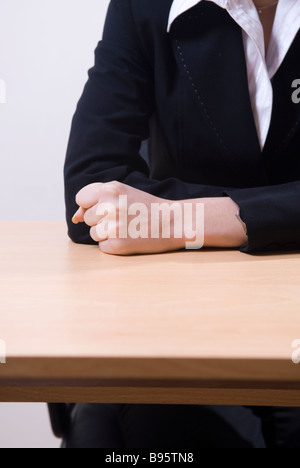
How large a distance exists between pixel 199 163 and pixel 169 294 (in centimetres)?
41

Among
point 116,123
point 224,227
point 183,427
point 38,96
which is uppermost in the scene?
point 38,96

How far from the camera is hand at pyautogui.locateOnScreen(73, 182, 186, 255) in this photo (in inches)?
26.4

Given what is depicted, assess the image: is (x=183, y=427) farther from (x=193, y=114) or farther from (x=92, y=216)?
(x=193, y=114)

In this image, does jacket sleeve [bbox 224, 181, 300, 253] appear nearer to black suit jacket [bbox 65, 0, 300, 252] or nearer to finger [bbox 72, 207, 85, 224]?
black suit jacket [bbox 65, 0, 300, 252]

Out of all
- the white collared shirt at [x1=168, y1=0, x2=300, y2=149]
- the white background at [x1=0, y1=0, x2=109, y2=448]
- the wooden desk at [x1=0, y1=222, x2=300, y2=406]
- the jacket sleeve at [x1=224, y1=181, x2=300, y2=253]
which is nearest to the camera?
the wooden desk at [x1=0, y1=222, x2=300, y2=406]

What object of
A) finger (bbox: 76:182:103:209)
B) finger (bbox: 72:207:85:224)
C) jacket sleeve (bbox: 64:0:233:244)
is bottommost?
finger (bbox: 72:207:85:224)

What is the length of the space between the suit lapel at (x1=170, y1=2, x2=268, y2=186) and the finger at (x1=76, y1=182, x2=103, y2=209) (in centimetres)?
24

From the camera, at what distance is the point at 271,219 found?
68 centimetres

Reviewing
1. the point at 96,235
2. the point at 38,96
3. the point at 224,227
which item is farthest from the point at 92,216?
the point at 38,96

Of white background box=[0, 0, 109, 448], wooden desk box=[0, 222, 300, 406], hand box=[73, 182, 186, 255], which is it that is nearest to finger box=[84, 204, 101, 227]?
hand box=[73, 182, 186, 255]

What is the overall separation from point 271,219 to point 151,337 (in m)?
0.34

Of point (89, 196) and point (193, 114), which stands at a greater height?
point (193, 114)

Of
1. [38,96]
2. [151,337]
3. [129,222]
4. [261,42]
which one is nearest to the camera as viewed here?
[151,337]

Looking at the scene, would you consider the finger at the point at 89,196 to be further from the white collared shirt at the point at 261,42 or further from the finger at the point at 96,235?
the white collared shirt at the point at 261,42
